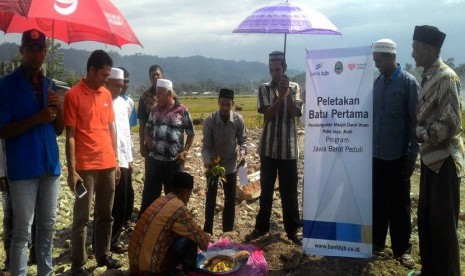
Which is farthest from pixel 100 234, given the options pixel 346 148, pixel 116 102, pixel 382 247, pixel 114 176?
pixel 382 247

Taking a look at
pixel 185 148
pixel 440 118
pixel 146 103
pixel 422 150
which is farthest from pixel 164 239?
pixel 146 103

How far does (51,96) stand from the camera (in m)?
3.83

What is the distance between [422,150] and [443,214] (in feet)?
1.97

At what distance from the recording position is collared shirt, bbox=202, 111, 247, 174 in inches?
225

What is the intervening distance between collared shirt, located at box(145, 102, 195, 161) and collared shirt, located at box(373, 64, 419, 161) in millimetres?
2316

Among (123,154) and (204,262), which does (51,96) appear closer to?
(123,154)

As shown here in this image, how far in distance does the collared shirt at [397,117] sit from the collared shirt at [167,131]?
2.32 m

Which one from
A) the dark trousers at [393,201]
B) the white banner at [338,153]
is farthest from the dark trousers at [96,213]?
the dark trousers at [393,201]

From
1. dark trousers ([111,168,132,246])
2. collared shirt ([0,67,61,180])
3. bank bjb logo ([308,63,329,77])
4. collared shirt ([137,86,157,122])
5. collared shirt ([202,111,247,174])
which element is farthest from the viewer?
collared shirt ([137,86,157,122])

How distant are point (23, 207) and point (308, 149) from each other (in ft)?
8.95

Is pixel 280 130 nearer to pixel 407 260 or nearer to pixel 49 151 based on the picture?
pixel 407 260

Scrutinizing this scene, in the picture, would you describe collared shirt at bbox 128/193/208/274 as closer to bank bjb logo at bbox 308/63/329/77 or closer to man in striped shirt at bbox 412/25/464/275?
bank bjb logo at bbox 308/63/329/77

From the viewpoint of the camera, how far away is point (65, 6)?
347 cm

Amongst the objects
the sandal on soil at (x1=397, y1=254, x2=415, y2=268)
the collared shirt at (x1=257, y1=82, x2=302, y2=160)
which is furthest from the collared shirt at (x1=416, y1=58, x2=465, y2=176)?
the collared shirt at (x1=257, y1=82, x2=302, y2=160)
